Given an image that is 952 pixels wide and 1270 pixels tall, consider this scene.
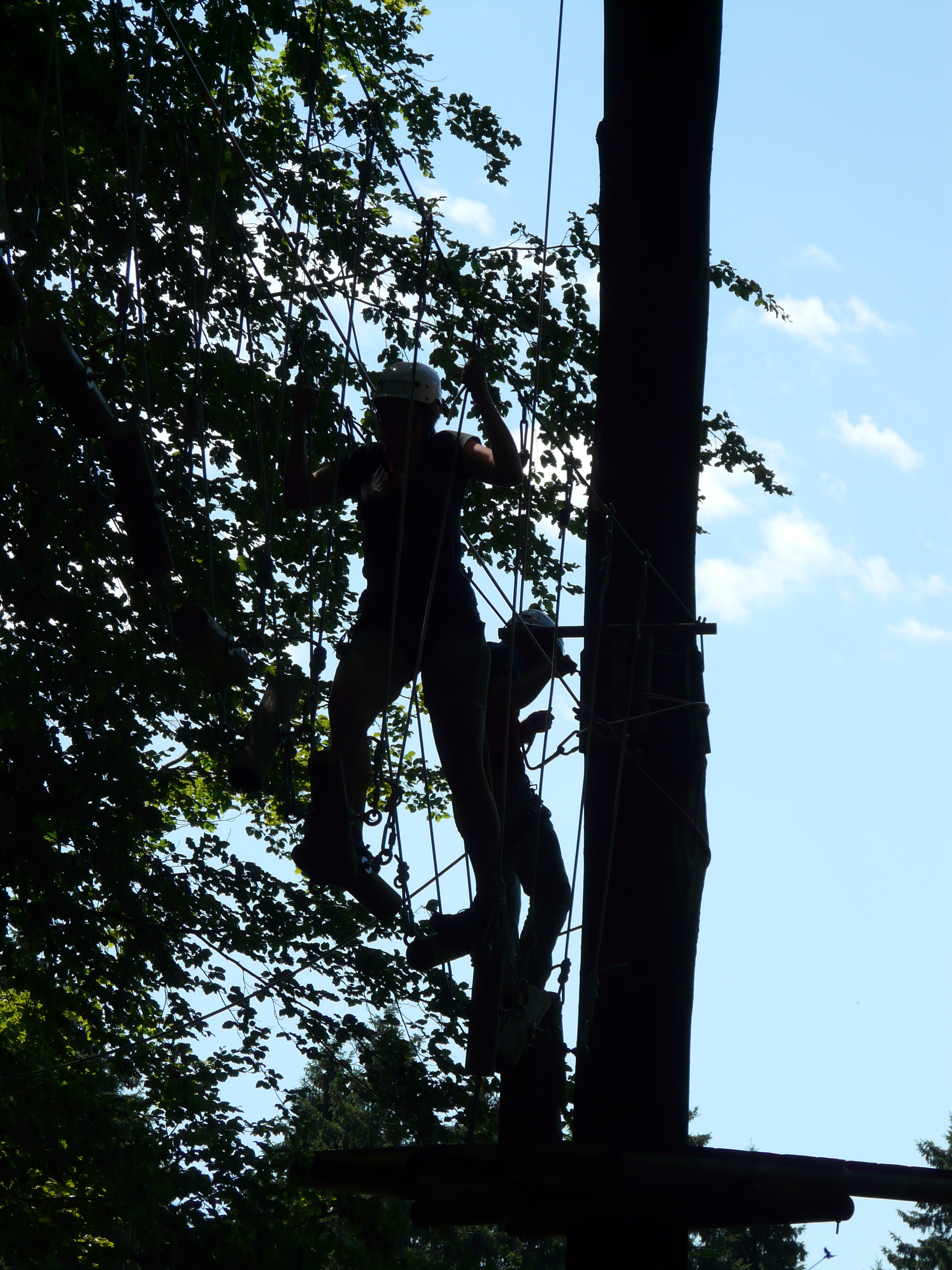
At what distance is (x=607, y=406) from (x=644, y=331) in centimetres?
22

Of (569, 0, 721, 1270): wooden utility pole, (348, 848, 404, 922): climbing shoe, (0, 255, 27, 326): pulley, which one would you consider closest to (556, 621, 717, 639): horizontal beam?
(569, 0, 721, 1270): wooden utility pole

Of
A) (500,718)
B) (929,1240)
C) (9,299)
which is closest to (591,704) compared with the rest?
(500,718)

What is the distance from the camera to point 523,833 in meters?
3.62

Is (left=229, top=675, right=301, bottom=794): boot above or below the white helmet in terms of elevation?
below

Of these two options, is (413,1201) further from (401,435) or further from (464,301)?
(464,301)

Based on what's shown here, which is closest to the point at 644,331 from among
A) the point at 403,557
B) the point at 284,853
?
the point at 403,557

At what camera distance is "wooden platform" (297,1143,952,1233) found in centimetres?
272

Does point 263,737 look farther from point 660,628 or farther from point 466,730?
point 660,628

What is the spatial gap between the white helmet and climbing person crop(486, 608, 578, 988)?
63 cm

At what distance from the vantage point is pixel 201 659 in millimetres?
2902

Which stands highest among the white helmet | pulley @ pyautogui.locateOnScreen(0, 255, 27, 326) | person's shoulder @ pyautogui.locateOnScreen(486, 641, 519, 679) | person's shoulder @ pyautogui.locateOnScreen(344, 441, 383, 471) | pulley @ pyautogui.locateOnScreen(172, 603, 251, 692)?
the white helmet

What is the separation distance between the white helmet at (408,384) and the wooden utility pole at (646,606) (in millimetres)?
640

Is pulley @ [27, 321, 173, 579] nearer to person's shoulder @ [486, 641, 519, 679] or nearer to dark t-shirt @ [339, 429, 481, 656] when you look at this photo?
dark t-shirt @ [339, 429, 481, 656]

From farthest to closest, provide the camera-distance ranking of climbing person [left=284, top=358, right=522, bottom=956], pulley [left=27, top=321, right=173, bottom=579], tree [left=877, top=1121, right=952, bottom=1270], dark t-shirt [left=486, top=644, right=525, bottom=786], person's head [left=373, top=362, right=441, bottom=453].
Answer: tree [left=877, top=1121, right=952, bottom=1270] < dark t-shirt [left=486, top=644, right=525, bottom=786] < person's head [left=373, top=362, right=441, bottom=453] < climbing person [left=284, top=358, right=522, bottom=956] < pulley [left=27, top=321, right=173, bottom=579]
